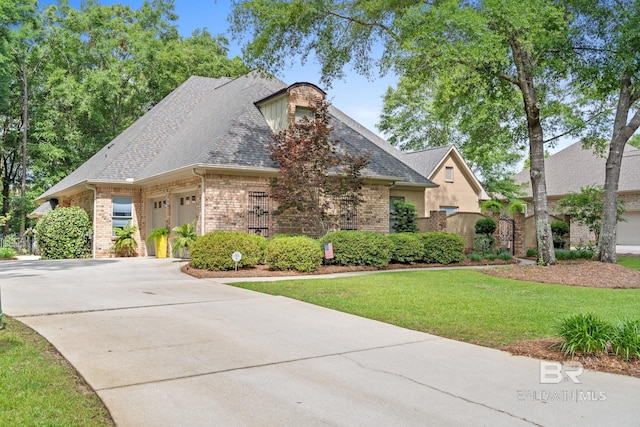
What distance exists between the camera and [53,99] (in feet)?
106

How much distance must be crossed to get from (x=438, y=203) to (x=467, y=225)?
6.57 metres

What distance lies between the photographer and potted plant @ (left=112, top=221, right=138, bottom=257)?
1969 cm

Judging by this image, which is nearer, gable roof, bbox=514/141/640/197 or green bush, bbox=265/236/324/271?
green bush, bbox=265/236/324/271

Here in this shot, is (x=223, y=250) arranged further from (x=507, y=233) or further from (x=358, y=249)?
(x=507, y=233)

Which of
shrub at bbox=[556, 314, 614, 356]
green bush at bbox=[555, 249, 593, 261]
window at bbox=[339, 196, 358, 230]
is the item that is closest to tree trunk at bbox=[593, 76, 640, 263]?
green bush at bbox=[555, 249, 593, 261]

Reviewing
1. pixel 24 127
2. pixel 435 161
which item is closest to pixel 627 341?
pixel 435 161

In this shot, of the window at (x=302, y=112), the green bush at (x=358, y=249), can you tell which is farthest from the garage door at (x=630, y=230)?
the window at (x=302, y=112)

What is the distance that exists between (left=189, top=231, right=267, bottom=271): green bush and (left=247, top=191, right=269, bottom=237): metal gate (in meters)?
2.75

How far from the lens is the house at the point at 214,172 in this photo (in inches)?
640

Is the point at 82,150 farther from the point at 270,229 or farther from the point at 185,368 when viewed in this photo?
the point at 185,368

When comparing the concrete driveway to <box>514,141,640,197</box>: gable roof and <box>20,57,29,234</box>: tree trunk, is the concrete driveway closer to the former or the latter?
<box>20,57,29,234</box>: tree trunk

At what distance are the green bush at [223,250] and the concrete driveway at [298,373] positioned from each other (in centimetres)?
506

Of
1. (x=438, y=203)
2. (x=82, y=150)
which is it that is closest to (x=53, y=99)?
(x=82, y=150)

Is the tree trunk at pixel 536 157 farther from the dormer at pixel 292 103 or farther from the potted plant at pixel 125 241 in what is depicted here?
the potted plant at pixel 125 241
